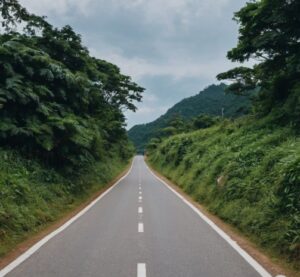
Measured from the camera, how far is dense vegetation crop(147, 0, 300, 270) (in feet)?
31.2

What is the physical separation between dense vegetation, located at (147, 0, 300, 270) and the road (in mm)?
1131

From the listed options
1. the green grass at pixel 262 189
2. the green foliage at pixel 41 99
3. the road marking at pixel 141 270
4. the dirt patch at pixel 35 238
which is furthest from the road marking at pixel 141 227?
the green foliage at pixel 41 99

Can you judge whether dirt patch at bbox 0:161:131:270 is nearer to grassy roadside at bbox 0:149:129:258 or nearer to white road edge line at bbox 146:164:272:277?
grassy roadside at bbox 0:149:129:258

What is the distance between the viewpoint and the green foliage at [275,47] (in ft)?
59.3

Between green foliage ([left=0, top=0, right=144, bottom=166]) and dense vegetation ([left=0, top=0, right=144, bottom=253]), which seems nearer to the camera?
dense vegetation ([left=0, top=0, right=144, bottom=253])

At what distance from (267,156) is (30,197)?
26.6 ft

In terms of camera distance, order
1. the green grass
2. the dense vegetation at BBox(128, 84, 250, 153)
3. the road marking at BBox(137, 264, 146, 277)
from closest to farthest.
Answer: the road marking at BBox(137, 264, 146, 277)
the green grass
the dense vegetation at BBox(128, 84, 250, 153)

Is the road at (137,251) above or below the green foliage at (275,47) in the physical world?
below

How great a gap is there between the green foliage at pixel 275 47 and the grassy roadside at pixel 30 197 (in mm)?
10323

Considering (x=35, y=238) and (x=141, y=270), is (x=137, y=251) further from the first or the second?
(x=35, y=238)

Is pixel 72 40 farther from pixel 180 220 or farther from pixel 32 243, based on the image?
pixel 32 243

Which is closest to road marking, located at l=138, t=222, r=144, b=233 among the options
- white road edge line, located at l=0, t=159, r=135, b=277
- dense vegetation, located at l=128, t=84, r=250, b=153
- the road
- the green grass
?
the road

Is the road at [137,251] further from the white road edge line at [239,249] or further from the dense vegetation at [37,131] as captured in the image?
the dense vegetation at [37,131]

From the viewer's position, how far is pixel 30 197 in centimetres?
1273
